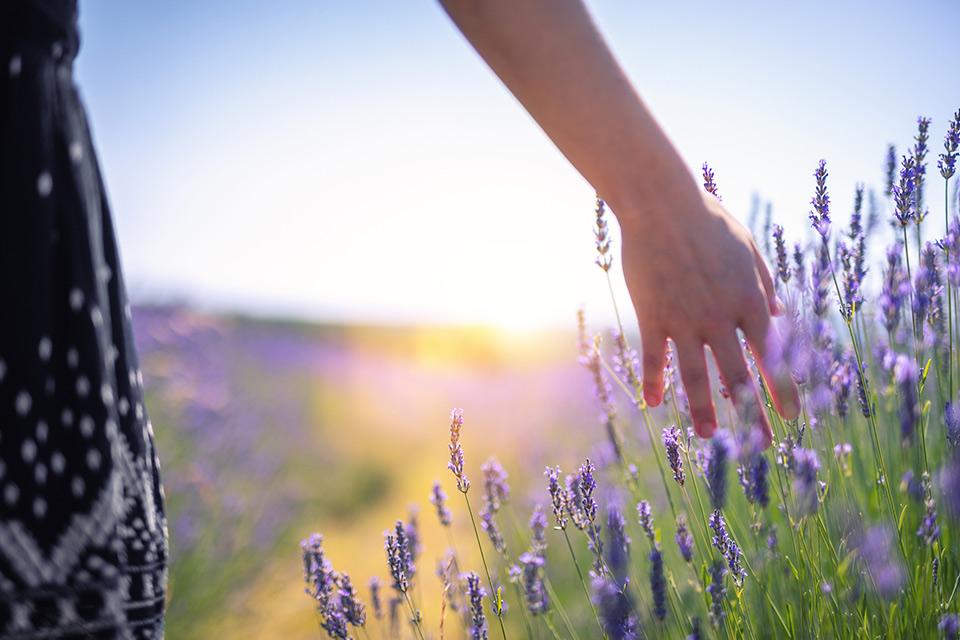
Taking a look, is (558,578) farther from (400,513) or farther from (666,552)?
(400,513)

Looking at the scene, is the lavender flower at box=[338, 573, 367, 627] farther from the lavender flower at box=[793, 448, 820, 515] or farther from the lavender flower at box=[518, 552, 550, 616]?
the lavender flower at box=[793, 448, 820, 515]

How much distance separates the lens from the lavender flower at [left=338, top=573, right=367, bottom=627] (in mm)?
1485

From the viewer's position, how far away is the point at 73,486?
719 mm

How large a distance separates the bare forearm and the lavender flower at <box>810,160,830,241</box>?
2.20 ft

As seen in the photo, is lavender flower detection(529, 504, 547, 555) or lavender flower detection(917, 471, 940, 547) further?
lavender flower detection(529, 504, 547, 555)

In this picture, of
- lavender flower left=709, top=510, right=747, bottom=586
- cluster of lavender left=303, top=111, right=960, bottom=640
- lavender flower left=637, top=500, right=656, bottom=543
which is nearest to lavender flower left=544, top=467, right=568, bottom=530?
cluster of lavender left=303, top=111, right=960, bottom=640

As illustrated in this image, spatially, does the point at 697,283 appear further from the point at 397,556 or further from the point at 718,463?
the point at 397,556

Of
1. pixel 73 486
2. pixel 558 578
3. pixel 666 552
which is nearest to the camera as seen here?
pixel 73 486

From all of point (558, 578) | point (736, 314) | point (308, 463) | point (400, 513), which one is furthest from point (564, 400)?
point (736, 314)

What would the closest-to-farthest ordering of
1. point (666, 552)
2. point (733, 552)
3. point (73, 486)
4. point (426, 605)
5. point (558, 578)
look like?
point (73, 486) → point (733, 552) → point (666, 552) → point (558, 578) → point (426, 605)

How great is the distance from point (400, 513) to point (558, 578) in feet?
7.72

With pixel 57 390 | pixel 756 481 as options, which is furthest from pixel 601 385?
pixel 57 390

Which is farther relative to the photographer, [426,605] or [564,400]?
[564,400]

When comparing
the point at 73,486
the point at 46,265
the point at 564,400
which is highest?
the point at 564,400
